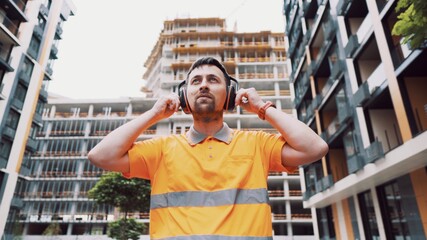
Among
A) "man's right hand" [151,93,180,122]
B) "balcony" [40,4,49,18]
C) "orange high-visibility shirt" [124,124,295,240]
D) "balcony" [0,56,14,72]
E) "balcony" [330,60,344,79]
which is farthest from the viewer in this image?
"balcony" [40,4,49,18]

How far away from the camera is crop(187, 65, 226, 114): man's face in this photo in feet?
6.71

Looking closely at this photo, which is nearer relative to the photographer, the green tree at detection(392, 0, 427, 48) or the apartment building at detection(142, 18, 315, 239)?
the green tree at detection(392, 0, 427, 48)

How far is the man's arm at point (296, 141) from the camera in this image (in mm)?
2010

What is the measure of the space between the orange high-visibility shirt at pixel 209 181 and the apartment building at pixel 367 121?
35.3 feet

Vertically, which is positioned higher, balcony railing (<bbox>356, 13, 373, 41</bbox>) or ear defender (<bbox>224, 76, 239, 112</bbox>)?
balcony railing (<bbox>356, 13, 373, 41</bbox>)

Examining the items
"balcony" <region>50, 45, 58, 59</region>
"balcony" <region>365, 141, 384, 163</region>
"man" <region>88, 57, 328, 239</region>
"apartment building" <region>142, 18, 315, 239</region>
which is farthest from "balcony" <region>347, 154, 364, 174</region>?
"balcony" <region>50, 45, 58, 59</region>

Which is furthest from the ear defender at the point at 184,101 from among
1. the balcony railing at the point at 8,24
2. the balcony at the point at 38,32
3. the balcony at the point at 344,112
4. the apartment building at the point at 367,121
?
the balcony at the point at 38,32

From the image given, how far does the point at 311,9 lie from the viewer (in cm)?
2375

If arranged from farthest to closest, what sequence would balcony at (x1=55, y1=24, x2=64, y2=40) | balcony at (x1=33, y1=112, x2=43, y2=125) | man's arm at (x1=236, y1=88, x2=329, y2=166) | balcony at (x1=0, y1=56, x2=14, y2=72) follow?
balcony at (x1=55, y1=24, x2=64, y2=40)
balcony at (x1=33, y1=112, x2=43, y2=125)
balcony at (x1=0, y1=56, x2=14, y2=72)
man's arm at (x1=236, y1=88, x2=329, y2=166)

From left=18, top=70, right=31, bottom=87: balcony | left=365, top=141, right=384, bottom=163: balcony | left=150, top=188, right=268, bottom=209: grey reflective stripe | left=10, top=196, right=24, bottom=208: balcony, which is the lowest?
left=150, top=188, right=268, bottom=209: grey reflective stripe

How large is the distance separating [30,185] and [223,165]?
48877mm

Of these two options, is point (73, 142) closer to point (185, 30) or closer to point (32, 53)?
point (32, 53)

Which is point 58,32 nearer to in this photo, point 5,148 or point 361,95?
point 5,148

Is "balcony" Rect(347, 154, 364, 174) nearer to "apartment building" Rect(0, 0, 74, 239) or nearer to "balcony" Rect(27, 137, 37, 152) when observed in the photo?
"apartment building" Rect(0, 0, 74, 239)
